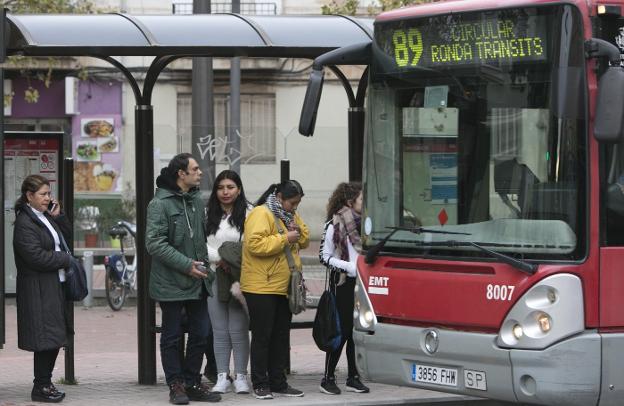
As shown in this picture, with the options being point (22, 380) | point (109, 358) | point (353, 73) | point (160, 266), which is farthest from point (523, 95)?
point (353, 73)

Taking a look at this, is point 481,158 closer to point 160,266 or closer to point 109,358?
point 160,266

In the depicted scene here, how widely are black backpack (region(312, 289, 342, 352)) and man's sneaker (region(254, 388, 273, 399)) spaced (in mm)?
540

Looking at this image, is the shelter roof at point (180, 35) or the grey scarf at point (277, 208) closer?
the shelter roof at point (180, 35)

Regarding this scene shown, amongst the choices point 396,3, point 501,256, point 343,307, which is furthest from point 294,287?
point 396,3

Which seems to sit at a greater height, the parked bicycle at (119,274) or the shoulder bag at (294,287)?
the shoulder bag at (294,287)

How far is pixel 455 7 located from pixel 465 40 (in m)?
0.26

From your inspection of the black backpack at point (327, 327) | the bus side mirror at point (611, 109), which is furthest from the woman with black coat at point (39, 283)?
the bus side mirror at point (611, 109)

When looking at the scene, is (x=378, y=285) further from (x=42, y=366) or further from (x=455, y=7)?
(x=42, y=366)

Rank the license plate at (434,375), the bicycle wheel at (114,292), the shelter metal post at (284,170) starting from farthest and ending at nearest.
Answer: the bicycle wheel at (114,292) < the shelter metal post at (284,170) < the license plate at (434,375)

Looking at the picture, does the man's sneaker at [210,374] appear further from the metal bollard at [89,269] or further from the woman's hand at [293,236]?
the metal bollard at [89,269]

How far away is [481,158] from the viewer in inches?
328

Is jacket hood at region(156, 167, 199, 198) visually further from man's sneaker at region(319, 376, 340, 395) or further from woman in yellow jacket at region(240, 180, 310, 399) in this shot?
man's sneaker at region(319, 376, 340, 395)

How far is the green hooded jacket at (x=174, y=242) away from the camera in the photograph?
31.5 feet

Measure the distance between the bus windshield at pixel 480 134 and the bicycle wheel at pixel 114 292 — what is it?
367 inches
